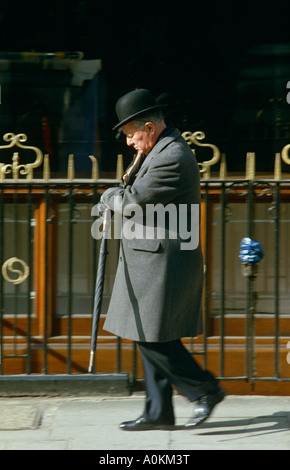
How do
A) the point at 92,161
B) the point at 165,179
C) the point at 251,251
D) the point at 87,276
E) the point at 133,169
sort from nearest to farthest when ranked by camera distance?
the point at 165,179 < the point at 133,169 < the point at 251,251 < the point at 92,161 < the point at 87,276

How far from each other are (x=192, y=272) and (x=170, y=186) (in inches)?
20.9

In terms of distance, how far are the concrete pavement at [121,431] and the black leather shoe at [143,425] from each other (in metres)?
0.04

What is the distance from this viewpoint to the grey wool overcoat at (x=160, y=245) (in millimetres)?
5012

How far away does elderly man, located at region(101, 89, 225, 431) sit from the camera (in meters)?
5.04

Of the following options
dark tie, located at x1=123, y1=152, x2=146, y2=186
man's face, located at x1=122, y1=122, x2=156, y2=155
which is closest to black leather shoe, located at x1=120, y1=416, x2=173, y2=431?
dark tie, located at x1=123, y1=152, x2=146, y2=186

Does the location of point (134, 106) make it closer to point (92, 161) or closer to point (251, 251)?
point (251, 251)

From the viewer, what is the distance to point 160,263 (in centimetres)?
507

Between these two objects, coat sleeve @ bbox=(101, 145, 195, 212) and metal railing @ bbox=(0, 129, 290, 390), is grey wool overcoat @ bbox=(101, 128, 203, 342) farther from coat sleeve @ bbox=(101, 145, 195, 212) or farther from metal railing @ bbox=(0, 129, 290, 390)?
metal railing @ bbox=(0, 129, 290, 390)

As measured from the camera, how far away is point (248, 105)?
6.69 m

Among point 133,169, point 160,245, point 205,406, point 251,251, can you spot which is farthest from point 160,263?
point 251,251

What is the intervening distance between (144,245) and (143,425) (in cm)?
108

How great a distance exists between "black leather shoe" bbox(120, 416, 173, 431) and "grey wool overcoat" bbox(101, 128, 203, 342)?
20.7 inches

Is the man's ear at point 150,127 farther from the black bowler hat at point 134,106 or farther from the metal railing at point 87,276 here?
the metal railing at point 87,276

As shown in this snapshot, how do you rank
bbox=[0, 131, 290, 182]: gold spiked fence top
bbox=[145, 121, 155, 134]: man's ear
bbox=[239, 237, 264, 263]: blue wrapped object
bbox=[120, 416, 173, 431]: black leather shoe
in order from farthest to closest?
bbox=[0, 131, 290, 182]: gold spiked fence top < bbox=[239, 237, 264, 263]: blue wrapped object < bbox=[120, 416, 173, 431]: black leather shoe < bbox=[145, 121, 155, 134]: man's ear
